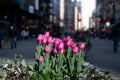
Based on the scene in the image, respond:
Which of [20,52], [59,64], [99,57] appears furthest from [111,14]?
[59,64]

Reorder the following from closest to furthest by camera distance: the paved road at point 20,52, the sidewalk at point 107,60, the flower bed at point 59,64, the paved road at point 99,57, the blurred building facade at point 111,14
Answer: the flower bed at point 59,64
the sidewalk at point 107,60
the paved road at point 99,57
the paved road at point 20,52
the blurred building facade at point 111,14

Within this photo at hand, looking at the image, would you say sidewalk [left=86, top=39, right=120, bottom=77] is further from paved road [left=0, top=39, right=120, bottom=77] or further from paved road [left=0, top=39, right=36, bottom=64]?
paved road [left=0, top=39, right=36, bottom=64]

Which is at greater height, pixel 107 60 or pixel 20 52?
pixel 107 60

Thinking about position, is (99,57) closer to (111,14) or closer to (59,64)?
(59,64)

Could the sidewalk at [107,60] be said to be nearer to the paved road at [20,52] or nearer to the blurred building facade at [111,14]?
the paved road at [20,52]

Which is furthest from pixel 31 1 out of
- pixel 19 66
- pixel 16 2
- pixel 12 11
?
pixel 19 66

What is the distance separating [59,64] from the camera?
855 centimetres

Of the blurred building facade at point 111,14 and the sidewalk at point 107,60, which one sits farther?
the blurred building facade at point 111,14

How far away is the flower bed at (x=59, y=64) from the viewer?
8430mm

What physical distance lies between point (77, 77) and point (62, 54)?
593 mm

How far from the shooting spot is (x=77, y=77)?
8.43 meters

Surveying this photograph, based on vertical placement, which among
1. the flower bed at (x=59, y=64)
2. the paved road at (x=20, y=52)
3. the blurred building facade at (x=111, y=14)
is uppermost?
the flower bed at (x=59, y=64)

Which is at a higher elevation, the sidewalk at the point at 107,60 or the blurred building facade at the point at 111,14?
the sidewalk at the point at 107,60

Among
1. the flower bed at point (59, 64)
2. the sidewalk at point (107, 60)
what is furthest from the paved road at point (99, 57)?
the flower bed at point (59, 64)
